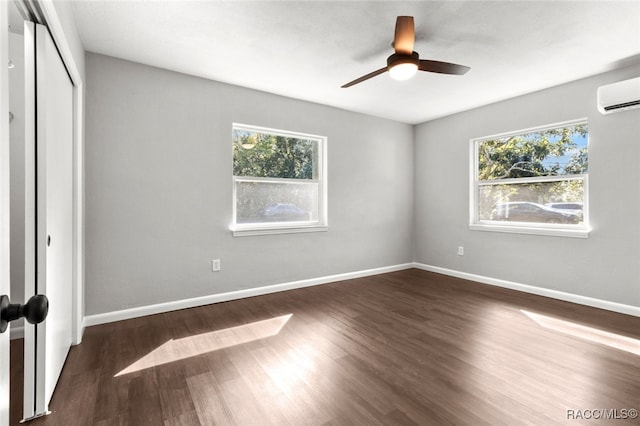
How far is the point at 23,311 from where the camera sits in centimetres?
60

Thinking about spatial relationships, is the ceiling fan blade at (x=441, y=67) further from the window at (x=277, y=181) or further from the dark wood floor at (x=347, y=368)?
the dark wood floor at (x=347, y=368)

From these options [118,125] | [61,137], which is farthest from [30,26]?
[118,125]

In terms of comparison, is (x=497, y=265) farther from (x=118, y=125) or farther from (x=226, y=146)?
(x=118, y=125)

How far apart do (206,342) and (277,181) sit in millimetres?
2107

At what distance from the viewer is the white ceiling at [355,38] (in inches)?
86.1

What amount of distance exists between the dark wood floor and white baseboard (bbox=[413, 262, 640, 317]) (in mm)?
134

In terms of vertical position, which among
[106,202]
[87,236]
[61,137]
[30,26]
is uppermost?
[30,26]

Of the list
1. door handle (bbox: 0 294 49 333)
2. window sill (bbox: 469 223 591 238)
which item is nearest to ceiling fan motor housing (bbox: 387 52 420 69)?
door handle (bbox: 0 294 49 333)

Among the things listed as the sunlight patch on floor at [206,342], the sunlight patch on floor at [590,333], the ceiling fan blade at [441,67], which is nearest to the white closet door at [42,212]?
the sunlight patch on floor at [206,342]

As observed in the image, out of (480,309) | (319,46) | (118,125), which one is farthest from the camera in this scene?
(480,309)

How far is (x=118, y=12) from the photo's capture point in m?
2.24

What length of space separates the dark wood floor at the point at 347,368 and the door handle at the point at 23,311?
1.32 meters

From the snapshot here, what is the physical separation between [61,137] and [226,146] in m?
1.62

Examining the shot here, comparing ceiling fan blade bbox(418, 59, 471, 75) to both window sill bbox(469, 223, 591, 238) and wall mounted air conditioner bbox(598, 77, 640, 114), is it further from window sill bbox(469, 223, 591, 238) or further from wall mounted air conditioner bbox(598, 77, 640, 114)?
window sill bbox(469, 223, 591, 238)
